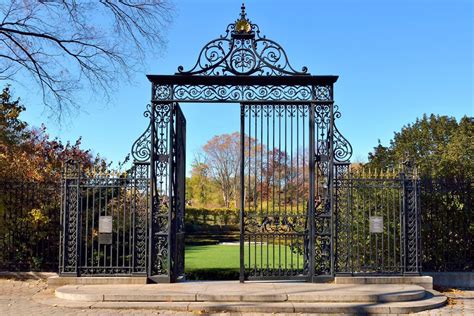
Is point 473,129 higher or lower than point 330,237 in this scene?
higher

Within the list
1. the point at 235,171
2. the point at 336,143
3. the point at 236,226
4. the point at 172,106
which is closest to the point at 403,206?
the point at 336,143

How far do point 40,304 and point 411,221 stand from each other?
7325 mm

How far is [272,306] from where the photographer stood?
348 inches

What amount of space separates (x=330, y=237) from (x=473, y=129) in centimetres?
1644

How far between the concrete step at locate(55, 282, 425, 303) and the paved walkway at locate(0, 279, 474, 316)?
0.42 meters

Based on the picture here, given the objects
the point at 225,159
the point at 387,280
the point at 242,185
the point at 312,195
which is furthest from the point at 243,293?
the point at 225,159

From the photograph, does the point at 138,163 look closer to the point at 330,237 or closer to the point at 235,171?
the point at 330,237

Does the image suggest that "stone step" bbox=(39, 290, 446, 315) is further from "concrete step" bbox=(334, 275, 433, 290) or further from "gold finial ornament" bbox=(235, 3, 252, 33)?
"gold finial ornament" bbox=(235, 3, 252, 33)

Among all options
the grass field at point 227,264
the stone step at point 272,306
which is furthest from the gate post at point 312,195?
the stone step at point 272,306

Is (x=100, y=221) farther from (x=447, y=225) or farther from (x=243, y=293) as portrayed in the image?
(x=447, y=225)

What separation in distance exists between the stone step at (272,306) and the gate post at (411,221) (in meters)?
1.55

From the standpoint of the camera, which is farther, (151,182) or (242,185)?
(151,182)

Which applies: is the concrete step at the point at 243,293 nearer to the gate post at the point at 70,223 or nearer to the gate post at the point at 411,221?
the gate post at the point at 70,223

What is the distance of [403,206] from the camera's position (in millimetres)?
10711
